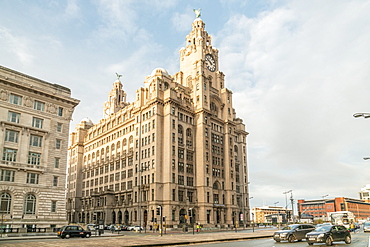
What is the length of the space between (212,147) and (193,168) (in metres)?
9.45

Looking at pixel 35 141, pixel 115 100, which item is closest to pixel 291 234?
pixel 35 141

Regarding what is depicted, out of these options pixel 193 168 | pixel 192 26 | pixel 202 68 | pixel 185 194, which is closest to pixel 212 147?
pixel 193 168

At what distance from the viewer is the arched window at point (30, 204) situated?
167ft

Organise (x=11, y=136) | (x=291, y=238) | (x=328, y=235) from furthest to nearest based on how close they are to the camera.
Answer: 1. (x=11, y=136)
2. (x=291, y=238)
3. (x=328, y=235)

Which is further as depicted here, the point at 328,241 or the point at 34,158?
the point at 34,158

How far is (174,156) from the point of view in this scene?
7856 centimetres

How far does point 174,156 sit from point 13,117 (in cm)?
3813

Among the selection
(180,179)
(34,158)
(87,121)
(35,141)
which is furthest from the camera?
(87,121)

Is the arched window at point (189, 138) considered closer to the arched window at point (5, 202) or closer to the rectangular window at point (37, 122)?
the rectangular window at point (37, 122)

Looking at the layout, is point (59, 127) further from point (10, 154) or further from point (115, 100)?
point (115, 100)

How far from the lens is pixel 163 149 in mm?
79062

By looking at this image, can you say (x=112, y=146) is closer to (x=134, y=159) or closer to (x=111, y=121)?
(x=111, y=121)

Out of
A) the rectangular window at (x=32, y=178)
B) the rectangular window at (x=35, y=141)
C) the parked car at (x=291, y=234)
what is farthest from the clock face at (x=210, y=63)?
the parked car at (x=291, y=234)

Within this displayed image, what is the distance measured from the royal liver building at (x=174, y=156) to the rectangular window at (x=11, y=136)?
24.5 metres
